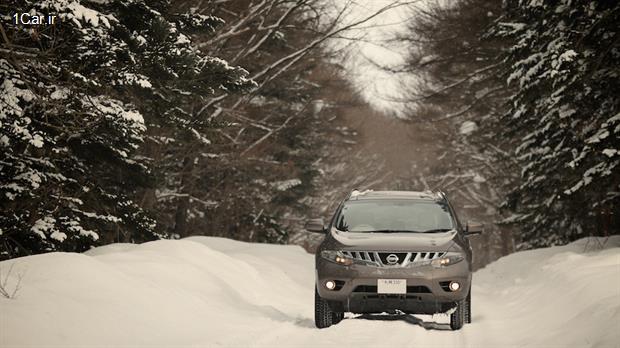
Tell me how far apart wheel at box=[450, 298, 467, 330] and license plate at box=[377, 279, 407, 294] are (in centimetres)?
89

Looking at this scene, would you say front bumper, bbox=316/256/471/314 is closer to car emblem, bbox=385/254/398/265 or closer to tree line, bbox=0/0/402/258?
car emblem, bbox=385/254/398/265

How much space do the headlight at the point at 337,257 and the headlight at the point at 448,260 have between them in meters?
1.05

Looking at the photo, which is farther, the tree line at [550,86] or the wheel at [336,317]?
the tree line at [550,86]

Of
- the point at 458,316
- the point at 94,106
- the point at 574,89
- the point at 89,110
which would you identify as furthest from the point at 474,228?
the point at 574,89

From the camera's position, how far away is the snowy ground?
768cm

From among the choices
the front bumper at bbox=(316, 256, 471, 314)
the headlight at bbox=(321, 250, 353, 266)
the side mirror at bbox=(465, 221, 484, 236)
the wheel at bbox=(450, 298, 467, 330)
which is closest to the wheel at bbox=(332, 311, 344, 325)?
the front bumper at bbox=(316, 256, 471, 314)

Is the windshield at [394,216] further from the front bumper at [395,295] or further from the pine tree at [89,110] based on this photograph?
the pine tree at [89,110]

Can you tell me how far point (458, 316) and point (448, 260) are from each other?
31.7 inches

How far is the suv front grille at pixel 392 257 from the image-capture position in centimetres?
952

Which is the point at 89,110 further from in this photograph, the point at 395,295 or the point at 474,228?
the point at 474,228

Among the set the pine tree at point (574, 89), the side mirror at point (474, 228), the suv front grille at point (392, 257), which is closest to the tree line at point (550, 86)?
the pine tree at point (574, 89)

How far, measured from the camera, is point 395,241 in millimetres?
9758

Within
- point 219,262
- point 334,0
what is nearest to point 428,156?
point 334,0

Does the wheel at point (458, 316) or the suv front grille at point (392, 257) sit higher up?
the suv front grille at point (392, 257)
